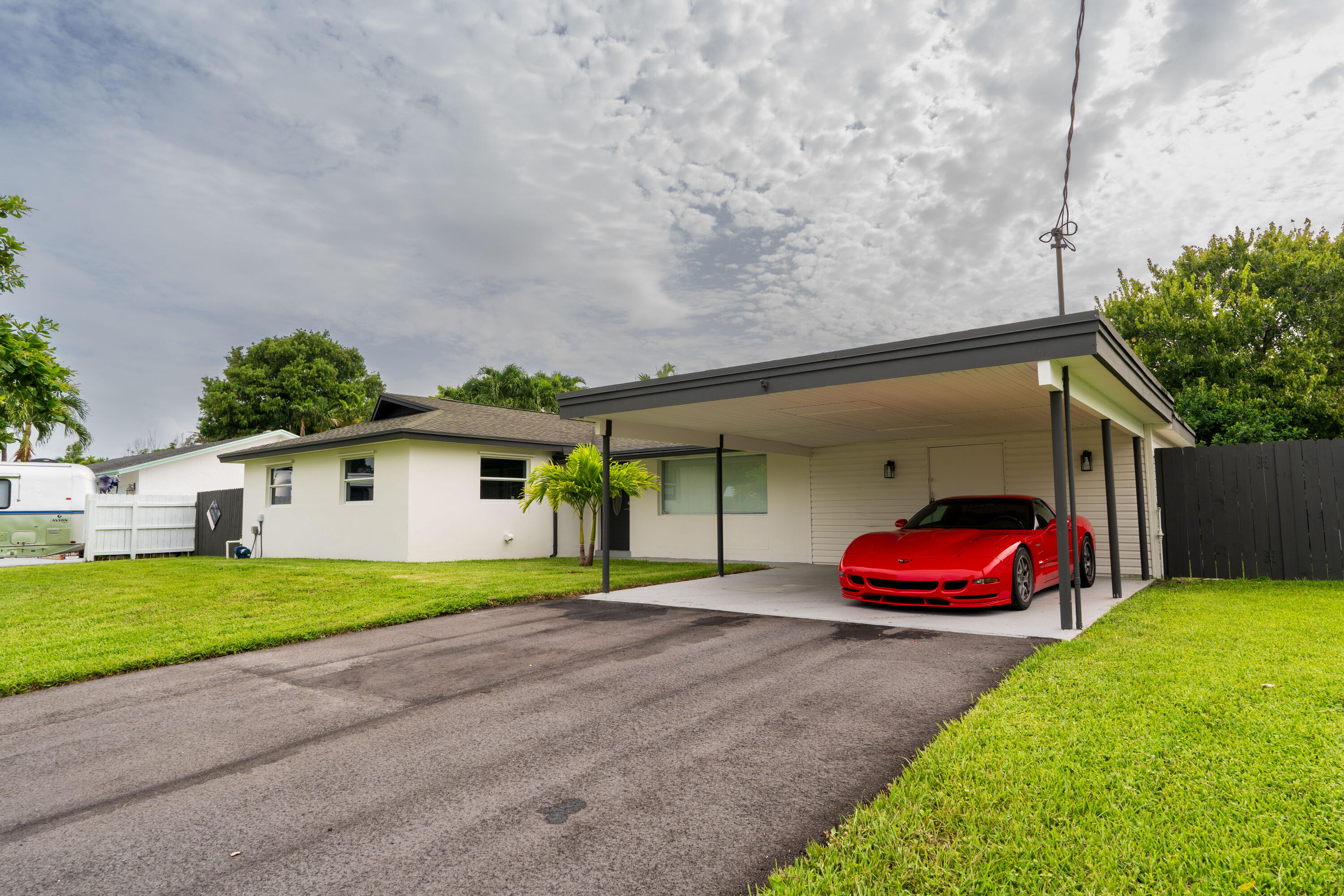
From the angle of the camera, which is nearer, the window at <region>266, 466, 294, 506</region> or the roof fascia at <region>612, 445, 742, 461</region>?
the roof fascia at <region>612, 445, 742, 461</region>

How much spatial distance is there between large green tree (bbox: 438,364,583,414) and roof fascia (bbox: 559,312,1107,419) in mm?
25341

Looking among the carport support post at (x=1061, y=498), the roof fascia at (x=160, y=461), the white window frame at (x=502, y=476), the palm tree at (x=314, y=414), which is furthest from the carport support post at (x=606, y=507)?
the palm tree at (x=314, y=414)

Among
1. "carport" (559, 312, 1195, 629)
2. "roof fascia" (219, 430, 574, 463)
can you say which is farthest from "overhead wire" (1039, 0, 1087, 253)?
"roof fascia" (219, 430, 574, 463)

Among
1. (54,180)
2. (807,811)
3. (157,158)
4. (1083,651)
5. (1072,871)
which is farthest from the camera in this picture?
(54,180)

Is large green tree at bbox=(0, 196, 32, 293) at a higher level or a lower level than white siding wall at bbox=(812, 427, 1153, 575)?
higher

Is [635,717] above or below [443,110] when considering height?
below

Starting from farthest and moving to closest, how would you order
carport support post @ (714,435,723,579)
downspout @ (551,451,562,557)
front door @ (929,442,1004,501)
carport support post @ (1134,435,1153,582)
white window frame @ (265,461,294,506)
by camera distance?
white window frame @ (265,461,294,506) < downspout @ (551,451,562,557) < front door @ (929,442,1004,501) < carport support post @ (714,435,723,579) < carport support post @ (1134,435,1153,582)

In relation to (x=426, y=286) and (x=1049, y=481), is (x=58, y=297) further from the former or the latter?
(x=1049, y=481)

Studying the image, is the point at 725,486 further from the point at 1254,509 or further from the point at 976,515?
the point at 1254,509

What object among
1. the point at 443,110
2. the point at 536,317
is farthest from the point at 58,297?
the point at 443,110

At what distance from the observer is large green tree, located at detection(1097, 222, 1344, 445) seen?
64.0 ft

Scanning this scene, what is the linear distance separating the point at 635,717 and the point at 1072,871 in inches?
84.6

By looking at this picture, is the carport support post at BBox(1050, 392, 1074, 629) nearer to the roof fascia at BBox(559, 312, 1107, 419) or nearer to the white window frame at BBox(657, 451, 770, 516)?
the roof fascia at BBox(559, 312, 1107, 419)

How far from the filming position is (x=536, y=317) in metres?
24.9
